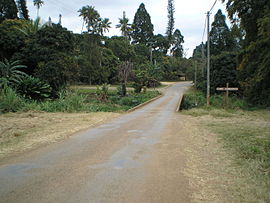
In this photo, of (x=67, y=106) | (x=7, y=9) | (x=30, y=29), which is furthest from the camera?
(x=7, y=9)

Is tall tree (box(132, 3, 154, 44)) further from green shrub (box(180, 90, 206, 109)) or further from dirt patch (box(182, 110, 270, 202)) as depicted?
dirt patch (box(182, 110, 270, 202))

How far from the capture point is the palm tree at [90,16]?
164 ft

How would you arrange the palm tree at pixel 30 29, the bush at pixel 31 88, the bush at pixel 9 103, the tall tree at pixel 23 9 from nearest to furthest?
the bush at pixel 9 103, the bush at pixel 31 88, the palm tree at pixel 30 29, the tall tree at pixel 23 9

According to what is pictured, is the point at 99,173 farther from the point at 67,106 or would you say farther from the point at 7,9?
the point at 7,9

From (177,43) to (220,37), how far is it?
36.3 meters

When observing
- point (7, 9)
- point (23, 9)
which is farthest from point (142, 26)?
point (7, 9)

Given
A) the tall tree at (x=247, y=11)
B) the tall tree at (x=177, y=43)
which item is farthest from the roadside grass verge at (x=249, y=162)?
the tall tree at (x=177, y=43)

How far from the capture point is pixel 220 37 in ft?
184

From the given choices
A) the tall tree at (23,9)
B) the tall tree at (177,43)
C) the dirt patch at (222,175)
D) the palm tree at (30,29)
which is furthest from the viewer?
the tall tree at (177,43)

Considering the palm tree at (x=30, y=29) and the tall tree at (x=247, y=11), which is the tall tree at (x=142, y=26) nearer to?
the palm tree at (x=30, y=29)

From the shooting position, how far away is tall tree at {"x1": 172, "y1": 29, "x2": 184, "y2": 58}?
298 feet

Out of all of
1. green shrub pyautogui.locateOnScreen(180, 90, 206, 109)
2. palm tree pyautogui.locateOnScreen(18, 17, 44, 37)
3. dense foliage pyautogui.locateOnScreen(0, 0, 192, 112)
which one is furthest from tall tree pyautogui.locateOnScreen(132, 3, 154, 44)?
green shrub pyautogui.locateOnScreen(180, 90, 206, 109)

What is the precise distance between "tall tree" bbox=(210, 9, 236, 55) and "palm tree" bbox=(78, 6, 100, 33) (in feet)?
→ 91.5

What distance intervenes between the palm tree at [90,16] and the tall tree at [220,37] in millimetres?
27899
